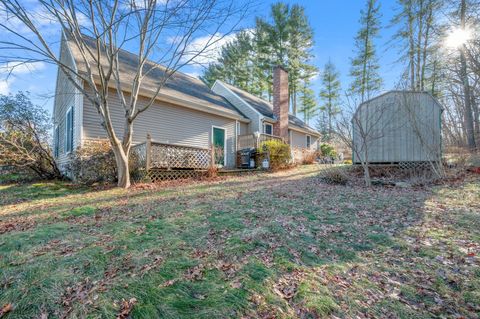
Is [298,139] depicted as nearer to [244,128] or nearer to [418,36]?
[244,128]

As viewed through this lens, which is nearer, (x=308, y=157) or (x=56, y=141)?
(x=56, y=141)

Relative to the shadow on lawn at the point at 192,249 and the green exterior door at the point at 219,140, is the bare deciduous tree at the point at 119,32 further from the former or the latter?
the green exterior door at the point at 219,140

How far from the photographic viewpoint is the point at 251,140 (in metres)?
13.2

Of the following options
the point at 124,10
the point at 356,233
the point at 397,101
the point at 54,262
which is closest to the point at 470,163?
the point at 397,101

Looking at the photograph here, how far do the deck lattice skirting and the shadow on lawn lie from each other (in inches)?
108

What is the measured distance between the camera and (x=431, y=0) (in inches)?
476

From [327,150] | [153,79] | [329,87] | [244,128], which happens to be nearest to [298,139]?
[327,150]

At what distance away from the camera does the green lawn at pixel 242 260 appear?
6.41 feet

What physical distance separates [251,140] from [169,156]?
5.74m

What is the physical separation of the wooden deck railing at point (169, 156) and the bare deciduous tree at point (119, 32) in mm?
873

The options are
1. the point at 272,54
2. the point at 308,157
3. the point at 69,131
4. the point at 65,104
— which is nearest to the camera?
the point at 69,131

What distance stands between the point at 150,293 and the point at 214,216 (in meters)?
2.20

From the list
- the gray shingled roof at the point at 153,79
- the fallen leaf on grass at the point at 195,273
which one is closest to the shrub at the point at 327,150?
the gray shingled roof at the point at 153,79

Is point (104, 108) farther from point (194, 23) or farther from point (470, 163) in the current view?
point (470, 163)
